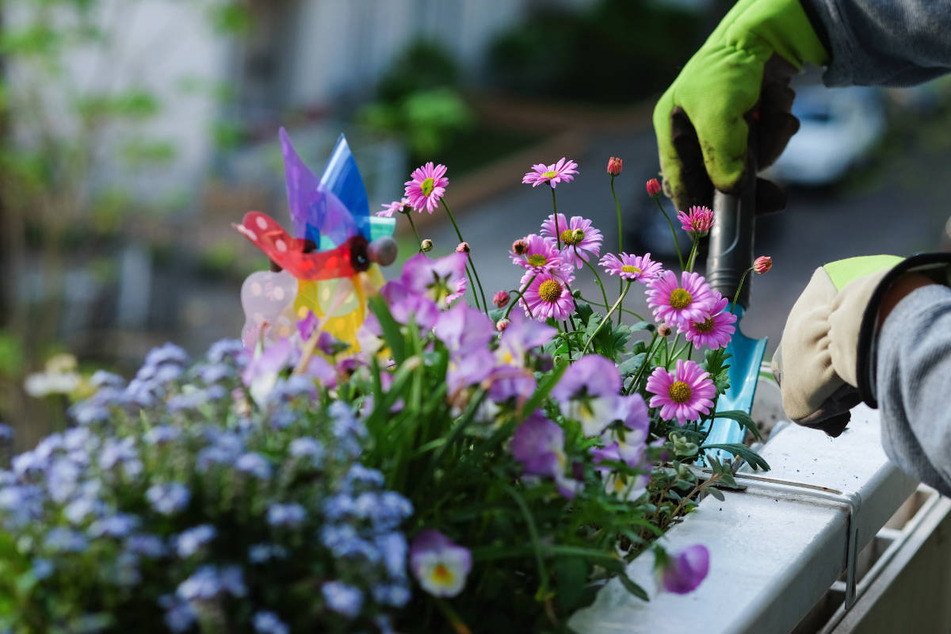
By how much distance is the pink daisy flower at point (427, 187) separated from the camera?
1.26m

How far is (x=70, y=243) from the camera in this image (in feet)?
23.5

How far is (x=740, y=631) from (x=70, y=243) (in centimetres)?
702

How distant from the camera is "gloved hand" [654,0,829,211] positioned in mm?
1415

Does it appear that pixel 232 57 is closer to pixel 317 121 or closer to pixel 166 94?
pixel 317 121

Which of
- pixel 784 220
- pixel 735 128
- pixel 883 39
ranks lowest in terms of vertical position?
pixel 784 220

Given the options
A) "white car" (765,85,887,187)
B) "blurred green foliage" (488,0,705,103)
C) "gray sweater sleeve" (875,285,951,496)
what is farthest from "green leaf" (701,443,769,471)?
"blurred green foliage" (488,0,705,103)

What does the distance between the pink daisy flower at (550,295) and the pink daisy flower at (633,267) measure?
Answer: 0.06 metres

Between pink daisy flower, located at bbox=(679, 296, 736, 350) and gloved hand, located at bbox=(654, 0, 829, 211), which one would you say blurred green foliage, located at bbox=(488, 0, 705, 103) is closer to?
gloved hand, located at bbox=(654, 0, 829, 211)

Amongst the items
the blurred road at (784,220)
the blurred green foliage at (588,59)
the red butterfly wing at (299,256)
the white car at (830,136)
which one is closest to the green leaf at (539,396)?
the red butterfly wing at (299,256)

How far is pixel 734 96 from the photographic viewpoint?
141 centimetres

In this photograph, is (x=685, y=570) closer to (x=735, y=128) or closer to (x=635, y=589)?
(x=635, y=589)

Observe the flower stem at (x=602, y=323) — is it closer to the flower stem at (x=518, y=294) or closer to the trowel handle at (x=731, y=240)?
the flower stem at (x=518, y=294)

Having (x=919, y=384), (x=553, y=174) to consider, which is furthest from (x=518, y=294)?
(x=919, y=384)

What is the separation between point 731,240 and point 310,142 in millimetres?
9255
